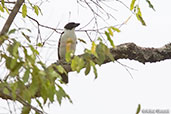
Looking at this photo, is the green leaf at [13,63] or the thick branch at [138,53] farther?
the thick branch at [138,53]

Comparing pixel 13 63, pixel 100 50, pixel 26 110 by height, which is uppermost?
pixel 100 50

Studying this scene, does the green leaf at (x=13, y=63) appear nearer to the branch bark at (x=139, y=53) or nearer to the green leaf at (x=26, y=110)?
the green leaf at (x=26, y=110)

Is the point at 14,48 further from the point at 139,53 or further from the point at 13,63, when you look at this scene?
the point at 139,53

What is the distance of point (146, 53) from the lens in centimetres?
430

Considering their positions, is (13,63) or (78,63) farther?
(78,63)

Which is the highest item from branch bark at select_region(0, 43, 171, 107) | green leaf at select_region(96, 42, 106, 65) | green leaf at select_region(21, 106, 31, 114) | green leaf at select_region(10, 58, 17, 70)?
branch bark at select_region(0, 43, 171, 107)

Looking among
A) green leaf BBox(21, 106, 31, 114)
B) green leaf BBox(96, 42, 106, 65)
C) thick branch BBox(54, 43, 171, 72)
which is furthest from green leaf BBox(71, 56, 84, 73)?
thick branch BBox(54, 43, 171, 72)

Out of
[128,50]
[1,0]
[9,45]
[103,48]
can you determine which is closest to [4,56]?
[9,45]

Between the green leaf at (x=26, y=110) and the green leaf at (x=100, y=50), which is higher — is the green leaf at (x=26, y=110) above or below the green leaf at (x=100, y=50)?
below

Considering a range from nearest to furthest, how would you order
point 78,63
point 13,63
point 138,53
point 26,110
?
point 13,63 < point 26,110 < point 78,63 < point 138,53

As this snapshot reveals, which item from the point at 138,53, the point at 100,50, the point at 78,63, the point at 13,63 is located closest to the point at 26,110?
the point at 13,63

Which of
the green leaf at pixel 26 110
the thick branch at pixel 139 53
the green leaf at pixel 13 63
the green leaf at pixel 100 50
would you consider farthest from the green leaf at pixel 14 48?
the thick branch at pixel 139 53

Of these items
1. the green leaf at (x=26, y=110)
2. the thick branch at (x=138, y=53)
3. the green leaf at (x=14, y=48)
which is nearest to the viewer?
the green leaf at (x=14, y=48)

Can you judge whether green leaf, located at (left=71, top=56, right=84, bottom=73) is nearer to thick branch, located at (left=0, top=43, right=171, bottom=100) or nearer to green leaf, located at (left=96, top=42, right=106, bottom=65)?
green leaf, located at (left=96, top=42, right=106, bottom=65)
